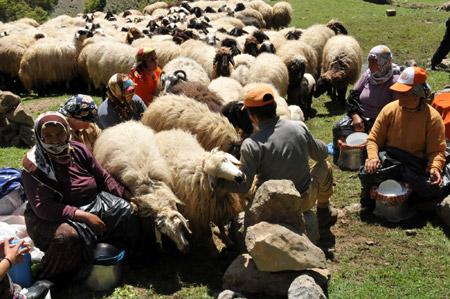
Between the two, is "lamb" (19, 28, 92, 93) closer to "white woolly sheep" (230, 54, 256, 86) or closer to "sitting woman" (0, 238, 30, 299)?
"white woolly sheep" (230, 54, 256, 86)

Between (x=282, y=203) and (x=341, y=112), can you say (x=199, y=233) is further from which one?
(x=341, y=112)

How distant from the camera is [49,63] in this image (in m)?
12.7

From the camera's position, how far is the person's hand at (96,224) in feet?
12.1

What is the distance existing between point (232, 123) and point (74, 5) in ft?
211

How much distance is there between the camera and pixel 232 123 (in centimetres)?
585

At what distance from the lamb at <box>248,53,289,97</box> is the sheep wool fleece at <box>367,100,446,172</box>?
3.62m

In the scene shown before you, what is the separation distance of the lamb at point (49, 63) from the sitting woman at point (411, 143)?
10495mm

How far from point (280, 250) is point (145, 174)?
→ 1.57 metres

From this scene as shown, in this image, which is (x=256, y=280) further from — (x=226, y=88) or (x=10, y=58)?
(x=10, y=58)

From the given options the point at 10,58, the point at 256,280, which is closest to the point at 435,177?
the point at 256,280

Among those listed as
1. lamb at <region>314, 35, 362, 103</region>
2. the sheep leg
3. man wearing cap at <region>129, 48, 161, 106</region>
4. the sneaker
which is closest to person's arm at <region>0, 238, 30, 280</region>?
the sneaker

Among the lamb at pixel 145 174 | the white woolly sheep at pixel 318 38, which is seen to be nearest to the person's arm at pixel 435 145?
the lamb at pixel 145 174

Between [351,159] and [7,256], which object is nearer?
[7,256]

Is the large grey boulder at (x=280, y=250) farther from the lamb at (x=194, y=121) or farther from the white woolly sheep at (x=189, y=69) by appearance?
the white woolly sheep at (x=189, y=69)
